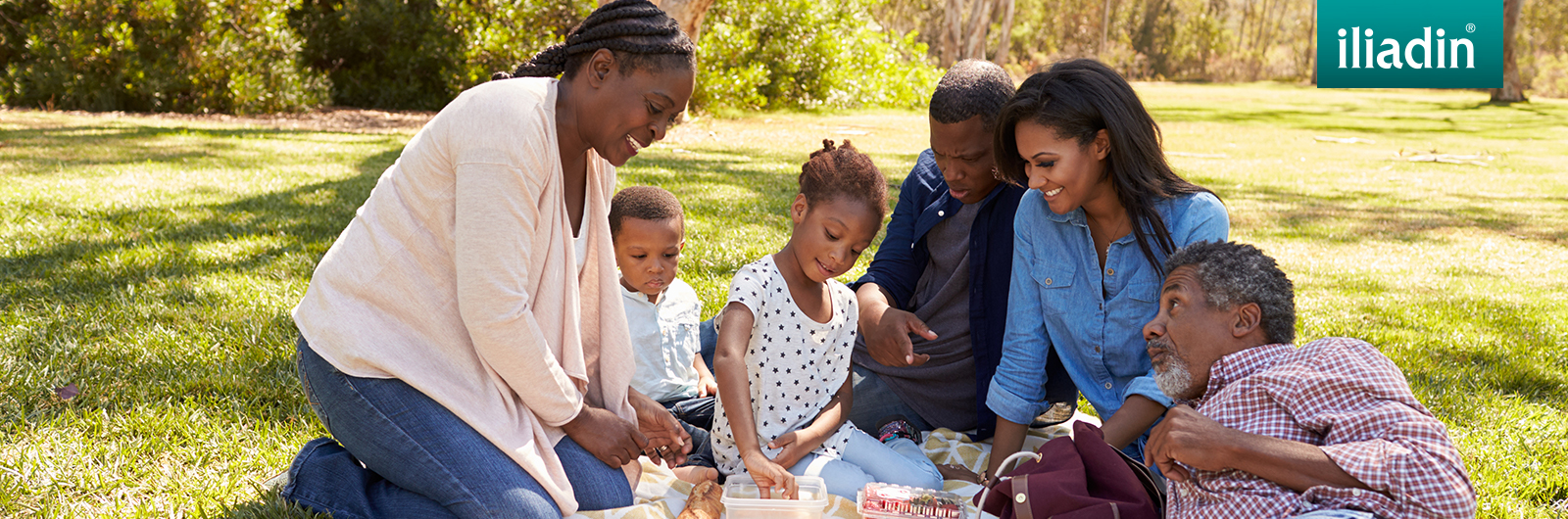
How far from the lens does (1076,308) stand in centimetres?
311

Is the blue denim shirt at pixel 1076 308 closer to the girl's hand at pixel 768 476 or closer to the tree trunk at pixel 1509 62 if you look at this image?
the girl's hand at pixel 768 476

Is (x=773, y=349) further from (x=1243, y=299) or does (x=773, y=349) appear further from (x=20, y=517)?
(x=20, y=517)

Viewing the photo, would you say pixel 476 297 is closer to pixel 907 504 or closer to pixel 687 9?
pixel 907 504

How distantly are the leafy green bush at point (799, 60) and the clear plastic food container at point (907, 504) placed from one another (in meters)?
12.6

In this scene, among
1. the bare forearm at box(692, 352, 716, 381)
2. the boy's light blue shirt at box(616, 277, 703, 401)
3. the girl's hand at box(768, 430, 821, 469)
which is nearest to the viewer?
the girl's hand at box(768, 430, 821, 469)

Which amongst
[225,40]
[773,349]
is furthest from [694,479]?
[225,40]

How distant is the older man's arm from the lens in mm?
2164

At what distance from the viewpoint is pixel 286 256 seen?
221 inches

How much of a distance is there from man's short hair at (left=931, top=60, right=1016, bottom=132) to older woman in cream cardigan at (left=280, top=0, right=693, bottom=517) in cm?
102

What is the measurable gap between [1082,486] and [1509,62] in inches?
1269

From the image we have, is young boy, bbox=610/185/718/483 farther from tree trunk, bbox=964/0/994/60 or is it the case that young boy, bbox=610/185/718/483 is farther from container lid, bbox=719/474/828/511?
tree trunk, bbox=964/0/994/60

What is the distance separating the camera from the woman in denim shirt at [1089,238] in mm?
2875

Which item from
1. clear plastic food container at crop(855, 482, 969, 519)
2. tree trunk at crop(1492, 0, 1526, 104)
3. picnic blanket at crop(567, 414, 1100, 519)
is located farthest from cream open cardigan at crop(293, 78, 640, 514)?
tree trunk at crop(1492, 0, 1526, 104)

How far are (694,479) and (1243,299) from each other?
1.64 m
